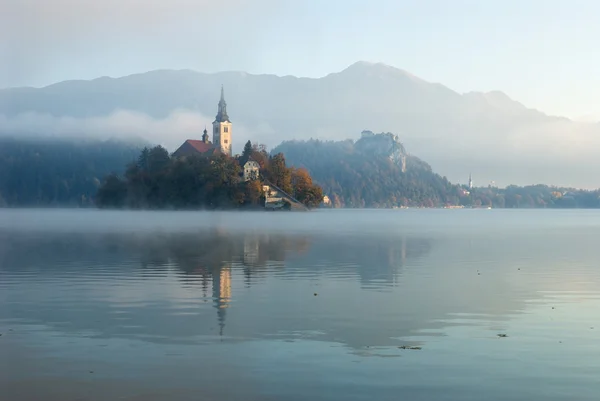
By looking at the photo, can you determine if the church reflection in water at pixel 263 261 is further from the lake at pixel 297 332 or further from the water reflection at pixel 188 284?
the lake at pixel 297 332

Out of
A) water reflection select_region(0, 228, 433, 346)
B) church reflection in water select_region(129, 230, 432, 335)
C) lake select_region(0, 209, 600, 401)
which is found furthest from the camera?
church reflection in water select_region(129, 230, 432, 335)

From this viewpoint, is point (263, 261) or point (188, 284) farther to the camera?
point (263, 261)

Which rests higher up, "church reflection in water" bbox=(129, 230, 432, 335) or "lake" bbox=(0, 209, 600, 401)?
"church reflection in water" bbox=(129, 230, 432, 335)

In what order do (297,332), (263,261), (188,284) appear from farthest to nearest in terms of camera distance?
(263,261) < (188,284) < (297,332)

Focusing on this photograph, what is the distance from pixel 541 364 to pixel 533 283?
1783cm

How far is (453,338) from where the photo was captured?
2000 centimetres

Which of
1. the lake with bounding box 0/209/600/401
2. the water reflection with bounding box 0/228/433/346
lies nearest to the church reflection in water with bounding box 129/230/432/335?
the water reflection with bounding box 0/228/433/346

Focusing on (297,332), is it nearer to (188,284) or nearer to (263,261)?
(188,284)

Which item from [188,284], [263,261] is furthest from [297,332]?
[263,261]

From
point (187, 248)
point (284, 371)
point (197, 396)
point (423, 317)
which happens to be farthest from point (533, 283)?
point (187, 248)

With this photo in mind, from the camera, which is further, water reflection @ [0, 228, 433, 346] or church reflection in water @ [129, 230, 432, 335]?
church reflection in water @ [129, 230, 432, 335]

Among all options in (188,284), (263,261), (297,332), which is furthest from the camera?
(263,261)

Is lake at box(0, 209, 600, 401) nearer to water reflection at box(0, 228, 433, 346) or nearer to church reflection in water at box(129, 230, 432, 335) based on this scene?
water reflection at box(0, 228, 433, 346)

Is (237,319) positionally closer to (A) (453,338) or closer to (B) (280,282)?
(A) (453,338)
